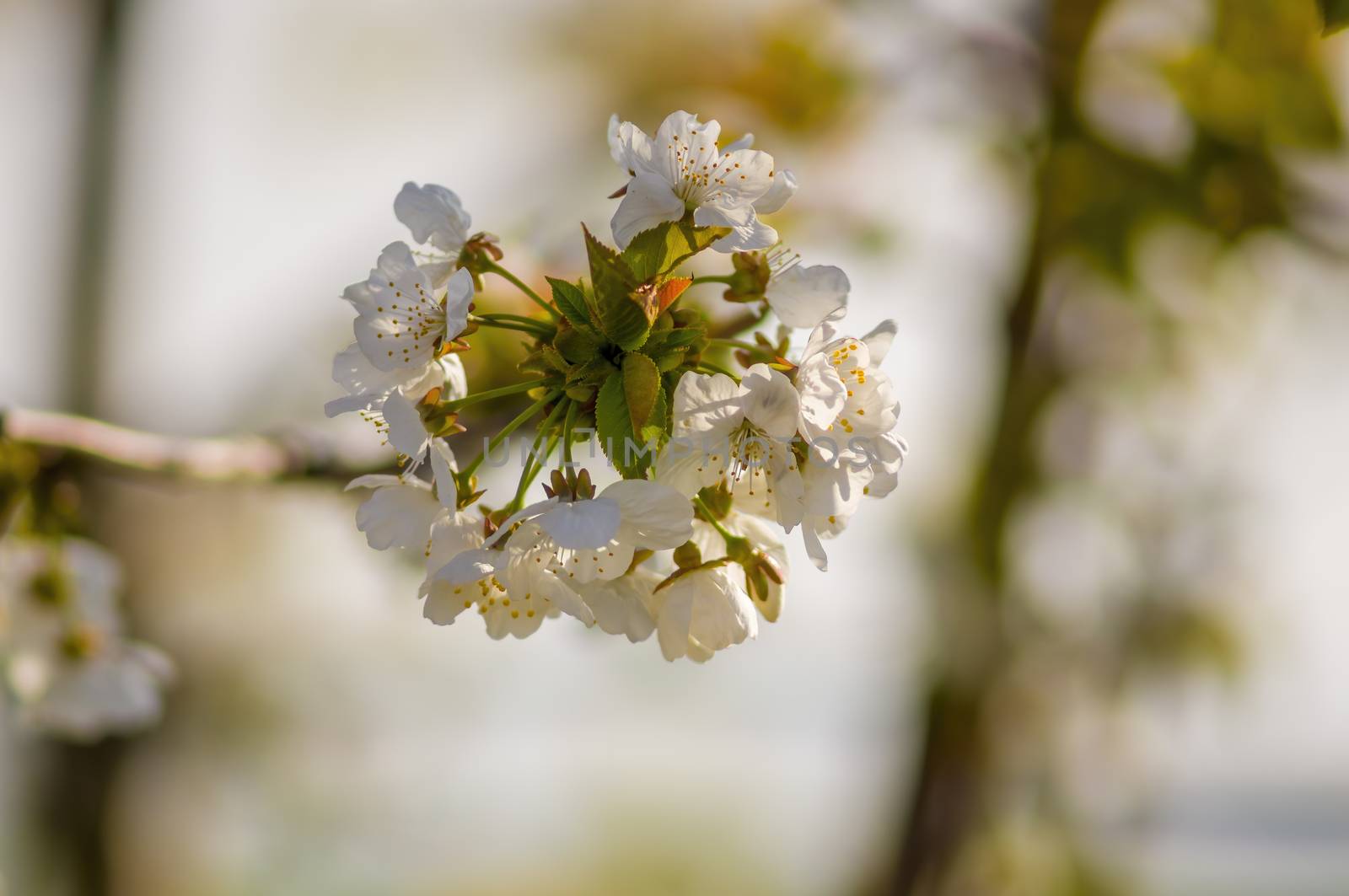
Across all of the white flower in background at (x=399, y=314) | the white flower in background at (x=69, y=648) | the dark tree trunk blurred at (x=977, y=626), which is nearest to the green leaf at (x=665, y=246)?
the white flower in background at (x=399, y=314)

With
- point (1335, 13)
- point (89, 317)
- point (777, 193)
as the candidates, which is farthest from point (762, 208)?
point (89, 317)

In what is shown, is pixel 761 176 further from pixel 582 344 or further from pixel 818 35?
pixel 818 35

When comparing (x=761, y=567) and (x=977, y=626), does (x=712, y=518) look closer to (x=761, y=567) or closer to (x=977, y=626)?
(x=761, y=567)

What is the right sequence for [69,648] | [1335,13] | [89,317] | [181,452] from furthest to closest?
1. [89,317]
2. [69,648]
3. [181,452]
4. [1335,13]

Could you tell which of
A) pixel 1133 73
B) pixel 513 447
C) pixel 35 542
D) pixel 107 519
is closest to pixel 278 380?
pixel 107 519

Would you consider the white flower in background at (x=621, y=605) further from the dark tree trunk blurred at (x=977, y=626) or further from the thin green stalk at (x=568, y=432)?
the dark tree trunk blurred at (x=977, y=626)

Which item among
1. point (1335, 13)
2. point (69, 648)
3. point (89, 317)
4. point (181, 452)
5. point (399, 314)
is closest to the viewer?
point (1335, 13)
